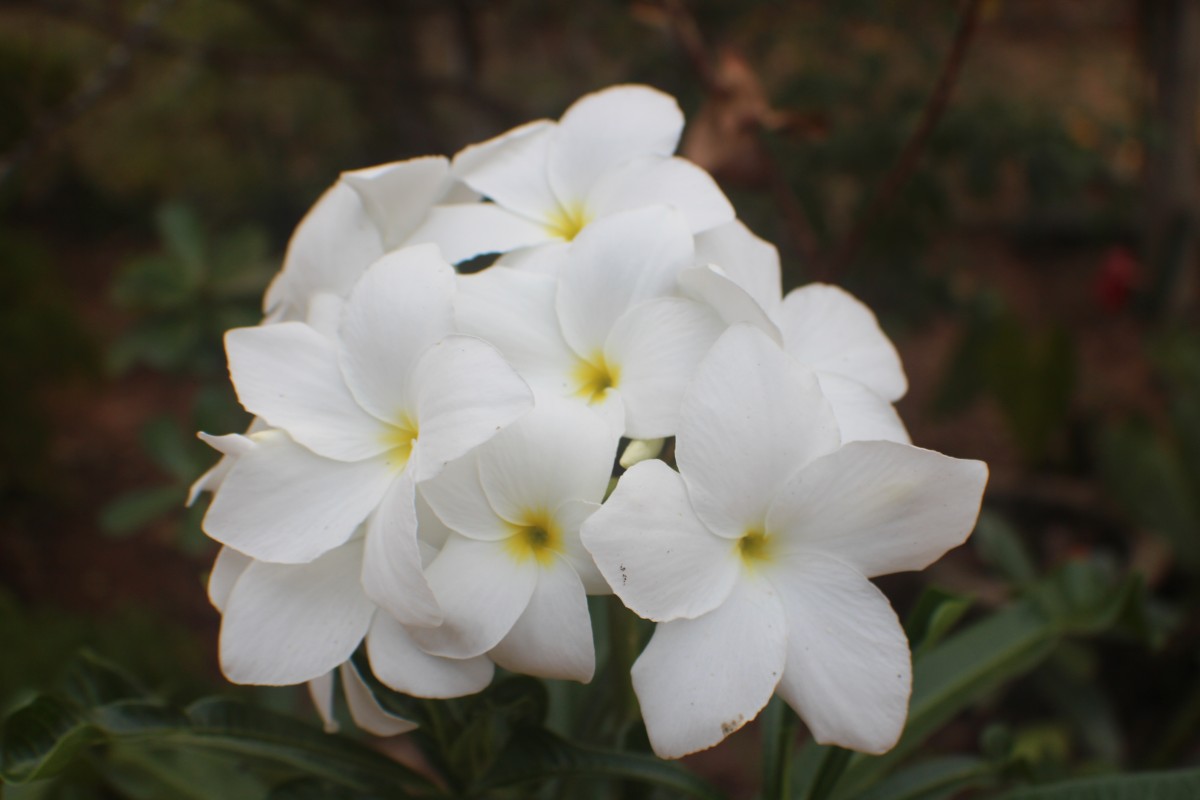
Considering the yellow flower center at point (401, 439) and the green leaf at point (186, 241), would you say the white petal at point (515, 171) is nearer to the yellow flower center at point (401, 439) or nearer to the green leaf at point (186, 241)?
the yellow flower center at point (401, 439)

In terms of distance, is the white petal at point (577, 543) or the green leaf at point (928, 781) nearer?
the white petal at point (577, 543)

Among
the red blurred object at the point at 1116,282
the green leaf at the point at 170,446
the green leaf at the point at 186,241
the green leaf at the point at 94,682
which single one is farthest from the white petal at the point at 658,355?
the red blurred object at the point at 1116,282

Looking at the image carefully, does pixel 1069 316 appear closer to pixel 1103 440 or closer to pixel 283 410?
pixel 1103 440

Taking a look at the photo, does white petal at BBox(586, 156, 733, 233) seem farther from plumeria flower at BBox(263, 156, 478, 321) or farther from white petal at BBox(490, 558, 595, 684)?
white petal at BBox(490, 558, 595, 684)

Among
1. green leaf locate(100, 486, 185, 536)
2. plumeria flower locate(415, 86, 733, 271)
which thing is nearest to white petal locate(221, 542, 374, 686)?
plumeria flower locate(415, 86, 733, 271)

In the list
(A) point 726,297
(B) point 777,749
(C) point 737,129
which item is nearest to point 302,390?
(A) point 726,297
